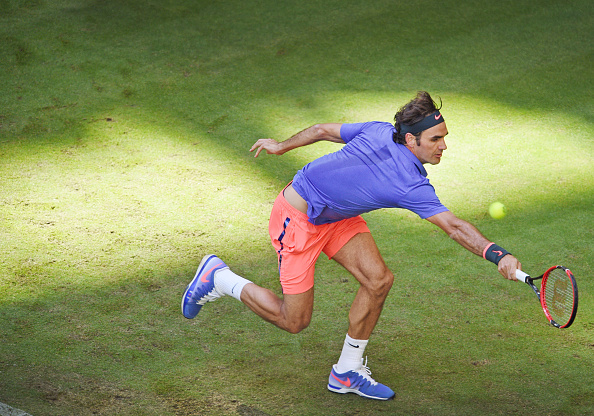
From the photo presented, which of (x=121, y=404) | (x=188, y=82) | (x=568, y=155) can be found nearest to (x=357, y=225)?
(x=121, y=404)

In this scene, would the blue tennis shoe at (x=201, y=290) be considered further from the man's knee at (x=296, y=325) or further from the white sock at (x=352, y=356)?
the white sock at (x=352, y=356)

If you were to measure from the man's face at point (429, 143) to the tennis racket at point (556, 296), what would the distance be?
Answer: 840 mm

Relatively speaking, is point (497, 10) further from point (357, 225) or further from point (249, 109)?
point (357, 225)

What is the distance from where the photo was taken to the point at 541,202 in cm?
603

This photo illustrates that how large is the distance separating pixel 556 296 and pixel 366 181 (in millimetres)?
1165

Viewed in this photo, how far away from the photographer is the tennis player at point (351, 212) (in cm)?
353

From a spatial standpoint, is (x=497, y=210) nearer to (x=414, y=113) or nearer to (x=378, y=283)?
(x=378, y=283)

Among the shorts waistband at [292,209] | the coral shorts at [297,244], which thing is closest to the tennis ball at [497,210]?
the coral shorts at [297,244]

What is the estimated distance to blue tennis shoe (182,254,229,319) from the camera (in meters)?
4.25

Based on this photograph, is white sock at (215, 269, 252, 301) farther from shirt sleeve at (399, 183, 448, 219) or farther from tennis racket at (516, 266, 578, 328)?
tennis racket at (516, 266, 578, 328)

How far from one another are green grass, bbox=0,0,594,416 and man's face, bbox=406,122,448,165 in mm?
1417

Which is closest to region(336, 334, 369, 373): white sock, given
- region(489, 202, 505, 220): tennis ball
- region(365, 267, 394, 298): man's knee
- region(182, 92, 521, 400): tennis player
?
region(182, 92, 521, 400): tennis player

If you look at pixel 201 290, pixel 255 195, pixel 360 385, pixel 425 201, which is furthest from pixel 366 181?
pixel 255 195

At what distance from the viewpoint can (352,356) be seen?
12.8 feet
